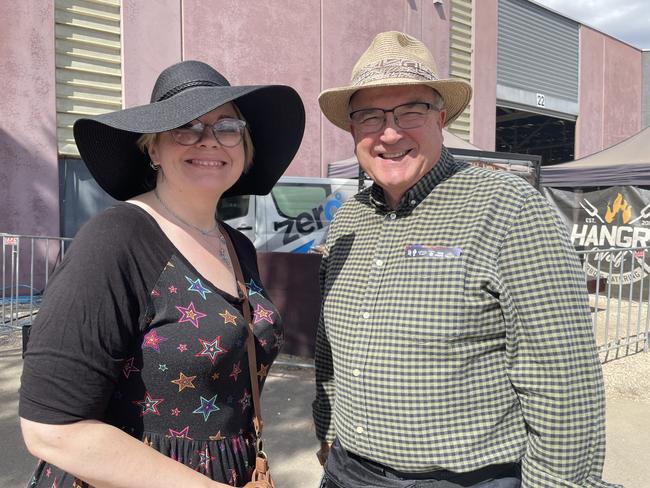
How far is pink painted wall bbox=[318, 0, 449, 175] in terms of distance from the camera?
12.2m

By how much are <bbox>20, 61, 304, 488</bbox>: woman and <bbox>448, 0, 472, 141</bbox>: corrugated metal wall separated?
13.7 metres

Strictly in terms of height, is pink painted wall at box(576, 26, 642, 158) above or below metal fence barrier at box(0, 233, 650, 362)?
above

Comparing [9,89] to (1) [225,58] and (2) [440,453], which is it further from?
(2) [440,453]

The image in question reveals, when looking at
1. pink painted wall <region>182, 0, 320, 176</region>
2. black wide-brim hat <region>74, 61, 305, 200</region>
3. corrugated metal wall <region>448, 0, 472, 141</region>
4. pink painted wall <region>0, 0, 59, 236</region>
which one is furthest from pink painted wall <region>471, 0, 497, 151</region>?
black wide-brim hat <region>74, 61, 305, 200</region>

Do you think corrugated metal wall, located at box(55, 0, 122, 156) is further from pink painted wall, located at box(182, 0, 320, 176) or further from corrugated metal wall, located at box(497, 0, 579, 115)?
corrugated metal wall, located at box(497, 0, 579, 115)

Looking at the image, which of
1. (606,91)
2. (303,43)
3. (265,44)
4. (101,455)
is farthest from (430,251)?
(606,91)

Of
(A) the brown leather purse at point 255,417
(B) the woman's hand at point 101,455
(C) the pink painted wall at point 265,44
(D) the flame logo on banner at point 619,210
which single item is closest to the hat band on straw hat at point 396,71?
(A) the brown leather purse at point 255,417

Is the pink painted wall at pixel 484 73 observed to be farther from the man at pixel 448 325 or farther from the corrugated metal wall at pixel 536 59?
the man at pixel 448 325

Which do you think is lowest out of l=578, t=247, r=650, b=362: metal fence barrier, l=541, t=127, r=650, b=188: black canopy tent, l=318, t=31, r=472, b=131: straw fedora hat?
l=578, t=247, r=650, b=362: metal fence barrier

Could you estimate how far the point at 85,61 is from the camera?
9.50 m

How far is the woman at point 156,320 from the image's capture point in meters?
1.24

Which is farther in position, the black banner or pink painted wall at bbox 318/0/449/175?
pink painted wall at bbox 318/0/449/175

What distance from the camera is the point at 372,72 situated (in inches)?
68.8

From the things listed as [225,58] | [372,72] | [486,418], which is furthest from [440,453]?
[225,58]
